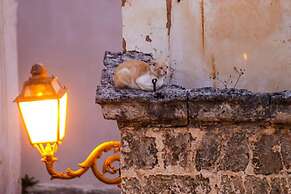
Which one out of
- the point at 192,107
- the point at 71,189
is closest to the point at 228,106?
the point at 192,107

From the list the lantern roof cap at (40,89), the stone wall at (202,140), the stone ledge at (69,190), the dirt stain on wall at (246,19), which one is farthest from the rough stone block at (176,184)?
the stone ledge at (69,190)

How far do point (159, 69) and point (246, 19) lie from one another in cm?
54

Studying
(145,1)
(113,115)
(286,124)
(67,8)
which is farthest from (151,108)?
(67,8)

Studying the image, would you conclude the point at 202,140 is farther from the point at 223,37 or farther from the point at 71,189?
the point at 71,189

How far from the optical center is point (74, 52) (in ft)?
21.4

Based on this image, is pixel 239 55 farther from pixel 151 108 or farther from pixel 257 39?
→ pixel 151 108

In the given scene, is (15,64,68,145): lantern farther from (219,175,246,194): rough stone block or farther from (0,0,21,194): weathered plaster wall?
(0,0,21,194): weathered plaster wall

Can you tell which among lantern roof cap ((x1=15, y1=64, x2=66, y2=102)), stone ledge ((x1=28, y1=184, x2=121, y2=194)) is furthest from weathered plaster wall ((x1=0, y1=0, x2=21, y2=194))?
lantern roof cap ((x1=15, y1=64, x2=66, y2=102))

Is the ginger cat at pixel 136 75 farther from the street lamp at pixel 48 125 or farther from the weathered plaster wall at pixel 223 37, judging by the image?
the street lamp at pixel 48 125

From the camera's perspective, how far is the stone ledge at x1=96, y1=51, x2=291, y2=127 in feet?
8.93

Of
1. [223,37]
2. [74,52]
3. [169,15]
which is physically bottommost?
[223,37]

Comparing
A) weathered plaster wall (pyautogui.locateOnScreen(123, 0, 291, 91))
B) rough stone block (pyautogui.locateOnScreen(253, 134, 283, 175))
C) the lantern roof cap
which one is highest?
weathered plaster wall (pyautogui.locateOnScreen(123, 0, 291, 91))

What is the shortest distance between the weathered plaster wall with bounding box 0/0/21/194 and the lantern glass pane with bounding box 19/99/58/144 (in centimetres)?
274

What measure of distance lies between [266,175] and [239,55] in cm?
72
